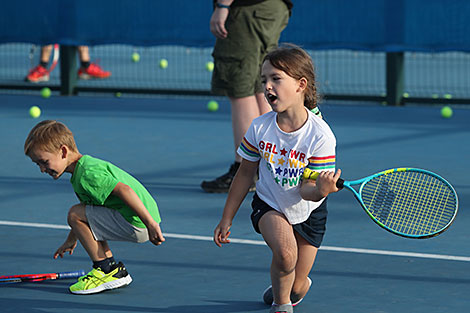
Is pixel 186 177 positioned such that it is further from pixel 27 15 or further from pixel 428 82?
pixel 428 82

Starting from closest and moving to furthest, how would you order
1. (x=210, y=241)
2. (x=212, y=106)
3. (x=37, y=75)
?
1. (x=210, y=241)
2. (x=212, y=106)
3. (x=37, y=75)

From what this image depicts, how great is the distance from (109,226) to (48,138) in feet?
1.23

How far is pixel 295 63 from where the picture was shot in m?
2.97

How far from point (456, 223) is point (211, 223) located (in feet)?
3.59

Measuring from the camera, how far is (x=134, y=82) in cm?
1188

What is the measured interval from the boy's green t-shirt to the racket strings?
0.77m

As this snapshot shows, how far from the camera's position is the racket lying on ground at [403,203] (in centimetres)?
291

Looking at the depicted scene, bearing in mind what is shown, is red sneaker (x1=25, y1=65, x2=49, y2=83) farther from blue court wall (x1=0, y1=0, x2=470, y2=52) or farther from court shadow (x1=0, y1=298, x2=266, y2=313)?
court shadow (x1=0, y1=298, x2=266, y2=313)

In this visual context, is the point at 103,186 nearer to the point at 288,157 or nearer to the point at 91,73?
the point at 288,157

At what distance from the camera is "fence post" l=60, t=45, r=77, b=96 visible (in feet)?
31.3

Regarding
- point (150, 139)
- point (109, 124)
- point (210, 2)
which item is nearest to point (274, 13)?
point (150, 139)

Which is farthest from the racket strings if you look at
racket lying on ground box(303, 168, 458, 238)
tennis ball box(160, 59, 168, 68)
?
tennis ball box(160, 59, 168, 68)

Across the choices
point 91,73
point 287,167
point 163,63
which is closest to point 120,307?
point 287,167

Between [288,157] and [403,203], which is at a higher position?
[288,157]
